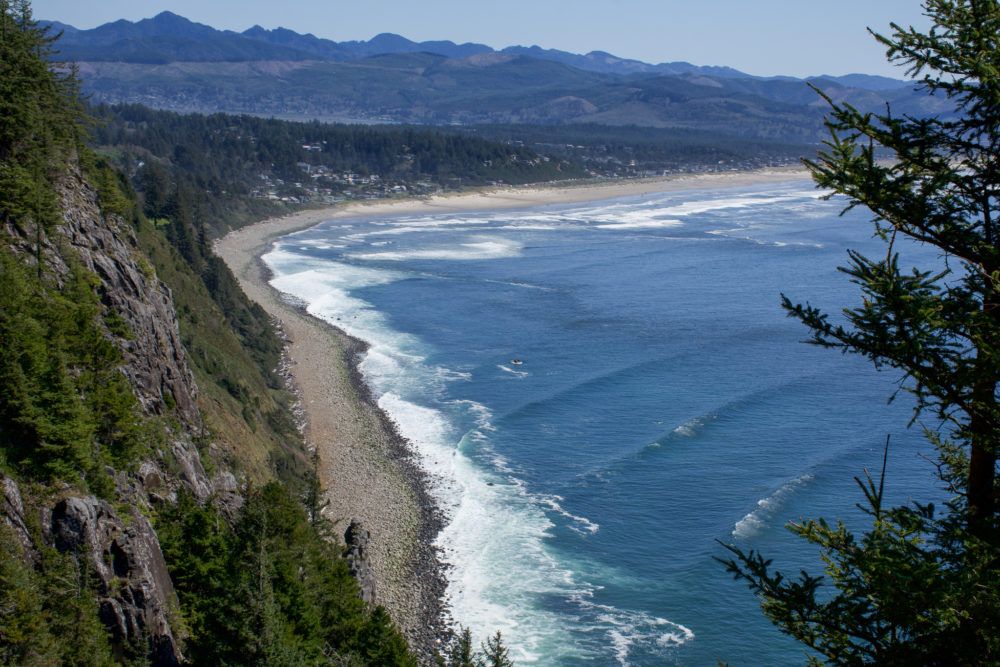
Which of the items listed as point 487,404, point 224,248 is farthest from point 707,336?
point 224,248

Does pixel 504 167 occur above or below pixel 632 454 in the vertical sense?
above

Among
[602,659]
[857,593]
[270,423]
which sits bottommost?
[602,659]

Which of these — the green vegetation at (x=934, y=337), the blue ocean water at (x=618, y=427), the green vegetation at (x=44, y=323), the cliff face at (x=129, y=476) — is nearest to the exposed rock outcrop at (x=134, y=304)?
the cliff face at (x=129, y=476)

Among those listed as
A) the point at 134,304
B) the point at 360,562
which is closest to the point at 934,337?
the point at 360,562

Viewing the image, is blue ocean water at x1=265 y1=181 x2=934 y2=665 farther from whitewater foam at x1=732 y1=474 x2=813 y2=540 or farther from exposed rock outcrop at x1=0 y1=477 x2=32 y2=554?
exposed rock outcrop at x1=0 y1=477 x2=32 y2=554

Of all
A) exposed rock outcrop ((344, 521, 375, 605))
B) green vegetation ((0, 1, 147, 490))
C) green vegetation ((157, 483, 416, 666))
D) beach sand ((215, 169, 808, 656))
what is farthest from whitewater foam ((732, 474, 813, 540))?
green vegetation ((0, 1, 147, 490))

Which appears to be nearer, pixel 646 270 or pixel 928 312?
pixel 928 312

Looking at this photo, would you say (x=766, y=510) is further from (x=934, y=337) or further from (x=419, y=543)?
(x=934, y=337)

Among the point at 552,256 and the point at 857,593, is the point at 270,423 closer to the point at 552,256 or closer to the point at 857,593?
the point at 857,593
